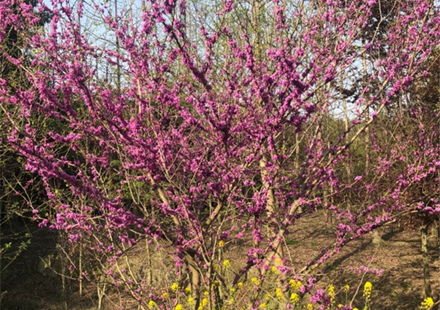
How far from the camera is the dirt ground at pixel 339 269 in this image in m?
8.91

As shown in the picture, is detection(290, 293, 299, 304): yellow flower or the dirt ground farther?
the dirt ground

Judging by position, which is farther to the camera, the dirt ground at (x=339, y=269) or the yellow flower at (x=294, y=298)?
the dirt ground at (x=339, y=269)

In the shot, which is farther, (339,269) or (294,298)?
(339,269)

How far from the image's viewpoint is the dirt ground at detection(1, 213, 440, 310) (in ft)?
29.2

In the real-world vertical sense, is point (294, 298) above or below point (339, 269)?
above

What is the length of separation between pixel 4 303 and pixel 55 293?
1276 mm

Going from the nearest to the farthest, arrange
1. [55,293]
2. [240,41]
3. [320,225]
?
[240,41], [55,293], [320,225]

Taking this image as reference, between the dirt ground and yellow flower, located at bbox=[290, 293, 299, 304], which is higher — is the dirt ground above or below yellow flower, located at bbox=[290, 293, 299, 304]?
below

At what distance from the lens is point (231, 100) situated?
3551mm

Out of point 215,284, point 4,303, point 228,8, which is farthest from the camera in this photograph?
point 4,303

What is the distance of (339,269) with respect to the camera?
26.8ft

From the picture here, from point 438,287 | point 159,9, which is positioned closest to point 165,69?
point 159,9

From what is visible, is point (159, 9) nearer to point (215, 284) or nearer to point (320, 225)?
point (215, 284)

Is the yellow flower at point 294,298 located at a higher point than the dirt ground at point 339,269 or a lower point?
higher
